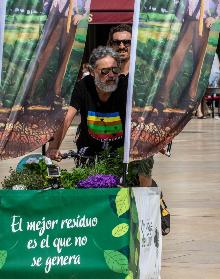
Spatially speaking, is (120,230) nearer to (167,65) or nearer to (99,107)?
(167,65)

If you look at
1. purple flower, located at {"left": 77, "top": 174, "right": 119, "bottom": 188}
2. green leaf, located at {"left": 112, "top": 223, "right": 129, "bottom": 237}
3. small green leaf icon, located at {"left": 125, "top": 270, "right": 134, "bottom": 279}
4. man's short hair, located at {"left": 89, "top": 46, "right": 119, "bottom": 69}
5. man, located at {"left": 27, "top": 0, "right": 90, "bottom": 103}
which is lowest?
small green leaf icon, located at {"left": 125, "top": 270, "right": 134, "bottom": 279}

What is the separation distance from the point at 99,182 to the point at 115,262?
0.53m

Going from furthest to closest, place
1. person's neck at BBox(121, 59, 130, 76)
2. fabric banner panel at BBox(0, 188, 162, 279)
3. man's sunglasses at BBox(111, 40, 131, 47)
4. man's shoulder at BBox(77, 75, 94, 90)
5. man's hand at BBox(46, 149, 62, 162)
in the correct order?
man's sunglasses at BBox(111, 40, 131, 47)
person's neck at BBox(121, 59, 130, 76)
man's shoulder at BBox(77, 75, 94, 90)
man's hand at BBox(46, 149, 62, 162)
fabric banner panel at BBox(0, 188, 162, 279)

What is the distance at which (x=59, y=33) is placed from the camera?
22.2ft

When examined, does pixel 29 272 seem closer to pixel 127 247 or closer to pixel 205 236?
pixel 127 247

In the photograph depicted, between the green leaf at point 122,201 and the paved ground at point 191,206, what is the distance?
1.55m

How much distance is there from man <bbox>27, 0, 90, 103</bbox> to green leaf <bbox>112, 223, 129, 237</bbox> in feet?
3.11

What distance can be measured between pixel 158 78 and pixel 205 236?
3321 millimetres

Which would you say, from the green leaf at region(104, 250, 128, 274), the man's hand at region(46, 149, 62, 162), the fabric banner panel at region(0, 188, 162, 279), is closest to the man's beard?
the man's hand at region(46, 149, 62, 162)

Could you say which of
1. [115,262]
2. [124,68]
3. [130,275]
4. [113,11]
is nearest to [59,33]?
[124,68]

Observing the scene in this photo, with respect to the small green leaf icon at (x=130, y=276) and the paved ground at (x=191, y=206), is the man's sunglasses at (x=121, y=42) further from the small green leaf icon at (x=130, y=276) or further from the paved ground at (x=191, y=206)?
the small green leaf icon at (x=130, y=276)

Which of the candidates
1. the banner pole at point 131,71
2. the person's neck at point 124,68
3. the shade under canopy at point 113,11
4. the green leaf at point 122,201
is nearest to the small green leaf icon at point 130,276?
the green leaf at point 122,201

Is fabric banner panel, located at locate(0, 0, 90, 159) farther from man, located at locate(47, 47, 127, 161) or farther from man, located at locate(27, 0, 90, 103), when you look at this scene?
man, located at locate(47, 47, 127, 161)

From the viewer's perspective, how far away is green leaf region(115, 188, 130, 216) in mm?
6723
